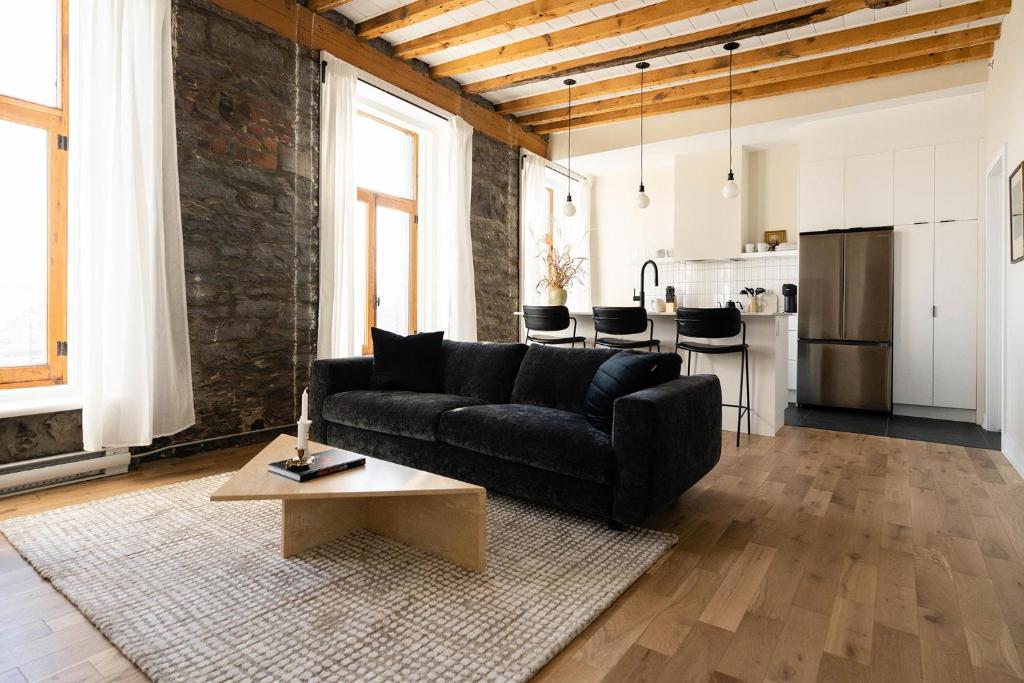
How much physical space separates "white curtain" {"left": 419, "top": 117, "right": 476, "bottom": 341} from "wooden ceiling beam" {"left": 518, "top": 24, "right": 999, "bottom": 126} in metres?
1.55

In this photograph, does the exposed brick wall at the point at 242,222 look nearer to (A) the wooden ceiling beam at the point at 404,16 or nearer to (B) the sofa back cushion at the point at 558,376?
(A) the wooden ceiling beam at the point at 404,16

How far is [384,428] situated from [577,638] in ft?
5.89

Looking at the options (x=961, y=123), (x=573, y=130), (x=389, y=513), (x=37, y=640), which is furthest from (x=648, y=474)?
(x=573, y=130)

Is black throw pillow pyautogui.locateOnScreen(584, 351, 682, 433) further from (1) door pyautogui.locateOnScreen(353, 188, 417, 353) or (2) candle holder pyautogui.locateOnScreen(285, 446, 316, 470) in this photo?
(1) door pyautogui.locateOnScreen(353, 188, 417, 353)

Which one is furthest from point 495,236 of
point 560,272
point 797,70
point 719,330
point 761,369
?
point 797,70

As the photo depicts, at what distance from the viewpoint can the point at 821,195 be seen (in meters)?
5.85

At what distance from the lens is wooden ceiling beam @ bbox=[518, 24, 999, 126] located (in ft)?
14.7

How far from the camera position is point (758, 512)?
2738mm

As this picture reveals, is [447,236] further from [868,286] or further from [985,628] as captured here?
[985,628]

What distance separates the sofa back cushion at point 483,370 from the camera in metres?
3.52

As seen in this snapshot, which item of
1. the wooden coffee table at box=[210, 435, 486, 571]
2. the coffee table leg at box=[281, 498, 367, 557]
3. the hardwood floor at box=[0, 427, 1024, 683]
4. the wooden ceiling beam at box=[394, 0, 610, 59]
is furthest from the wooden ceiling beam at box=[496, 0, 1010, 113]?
the coffee table leg at box=[281, 498, 367, 557]

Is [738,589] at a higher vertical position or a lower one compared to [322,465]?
lower

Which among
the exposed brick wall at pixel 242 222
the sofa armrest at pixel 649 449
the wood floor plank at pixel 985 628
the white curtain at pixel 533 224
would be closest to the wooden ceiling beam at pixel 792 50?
the white curtain at pixel 533 224

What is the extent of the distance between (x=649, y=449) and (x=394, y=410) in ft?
4.87
